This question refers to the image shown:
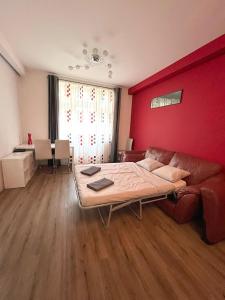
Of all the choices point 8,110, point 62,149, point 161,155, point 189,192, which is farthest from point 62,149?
point 189,192

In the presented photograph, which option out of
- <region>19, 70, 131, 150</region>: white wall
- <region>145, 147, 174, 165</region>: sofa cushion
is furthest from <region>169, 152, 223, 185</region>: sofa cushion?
<region>19, 70, 131, 150</region>: white wall

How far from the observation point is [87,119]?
450 cm

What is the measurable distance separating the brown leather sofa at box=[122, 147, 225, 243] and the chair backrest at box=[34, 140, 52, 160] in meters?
2.91

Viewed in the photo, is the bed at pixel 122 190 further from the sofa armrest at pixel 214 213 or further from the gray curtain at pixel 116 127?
the gray curtain at pixel 116 127

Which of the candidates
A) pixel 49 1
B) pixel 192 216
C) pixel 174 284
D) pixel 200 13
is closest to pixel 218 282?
pixel 174 284

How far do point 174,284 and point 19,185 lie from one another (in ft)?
10.0

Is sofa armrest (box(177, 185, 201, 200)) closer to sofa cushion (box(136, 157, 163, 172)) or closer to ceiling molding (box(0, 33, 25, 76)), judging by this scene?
sofa cushion (box(136, 157, 163, 172))

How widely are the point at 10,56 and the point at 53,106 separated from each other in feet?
4.73

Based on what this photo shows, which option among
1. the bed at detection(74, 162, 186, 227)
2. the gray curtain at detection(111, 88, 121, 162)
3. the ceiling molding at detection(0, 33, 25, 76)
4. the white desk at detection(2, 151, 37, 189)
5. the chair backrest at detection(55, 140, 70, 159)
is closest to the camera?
the bed at detection(74, 162, 186, 227)

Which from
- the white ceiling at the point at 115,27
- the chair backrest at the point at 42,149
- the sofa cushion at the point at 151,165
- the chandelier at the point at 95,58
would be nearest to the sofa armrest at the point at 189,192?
the sofa cushion at the point at 151,165

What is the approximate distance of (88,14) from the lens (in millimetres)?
1791

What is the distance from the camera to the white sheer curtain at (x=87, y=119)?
423 centimetres

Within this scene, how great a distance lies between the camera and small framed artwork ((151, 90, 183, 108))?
3.05m

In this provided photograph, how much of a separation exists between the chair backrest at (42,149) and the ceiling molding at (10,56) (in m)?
1.78
